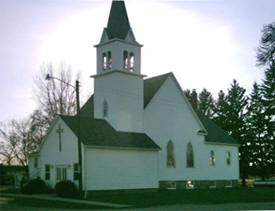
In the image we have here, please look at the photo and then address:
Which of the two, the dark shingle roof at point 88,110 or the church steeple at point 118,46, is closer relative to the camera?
the church steeple at point 118,46

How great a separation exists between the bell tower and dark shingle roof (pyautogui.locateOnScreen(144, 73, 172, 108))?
1.06 metres

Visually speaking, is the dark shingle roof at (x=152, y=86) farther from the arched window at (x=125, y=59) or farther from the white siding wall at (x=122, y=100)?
the arched window at (x=125, y=59)

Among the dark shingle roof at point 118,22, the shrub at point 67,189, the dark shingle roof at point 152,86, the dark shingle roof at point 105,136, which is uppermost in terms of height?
the dark shingle roof at point 118,22

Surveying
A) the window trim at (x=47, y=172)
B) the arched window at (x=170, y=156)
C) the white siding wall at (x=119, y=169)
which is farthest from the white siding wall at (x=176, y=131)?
the window trim at (x=47, y=172)

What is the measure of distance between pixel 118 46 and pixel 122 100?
14.9 ft

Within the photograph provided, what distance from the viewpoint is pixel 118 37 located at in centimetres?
3688

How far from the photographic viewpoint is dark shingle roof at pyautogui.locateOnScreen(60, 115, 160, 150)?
107ft

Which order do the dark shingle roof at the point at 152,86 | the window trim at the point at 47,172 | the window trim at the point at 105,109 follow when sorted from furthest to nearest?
the dark shingle roof at the point at 152,86
the window trim at the point at 105,109
the window trim at the point at 47,172

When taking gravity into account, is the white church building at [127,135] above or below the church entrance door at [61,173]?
above

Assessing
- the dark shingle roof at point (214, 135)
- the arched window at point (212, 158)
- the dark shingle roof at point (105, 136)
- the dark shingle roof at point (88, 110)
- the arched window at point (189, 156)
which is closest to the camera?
the dark shingle roof at point (105, 136)

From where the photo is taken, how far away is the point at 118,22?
37.6 metres

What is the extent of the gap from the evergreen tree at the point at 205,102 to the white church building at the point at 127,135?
37036 millimetres

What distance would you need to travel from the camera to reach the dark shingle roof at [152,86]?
38316 millimetres

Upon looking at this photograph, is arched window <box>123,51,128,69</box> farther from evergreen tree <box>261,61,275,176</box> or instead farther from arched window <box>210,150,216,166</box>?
evergreen tree <box>261,61,275,176</box>
